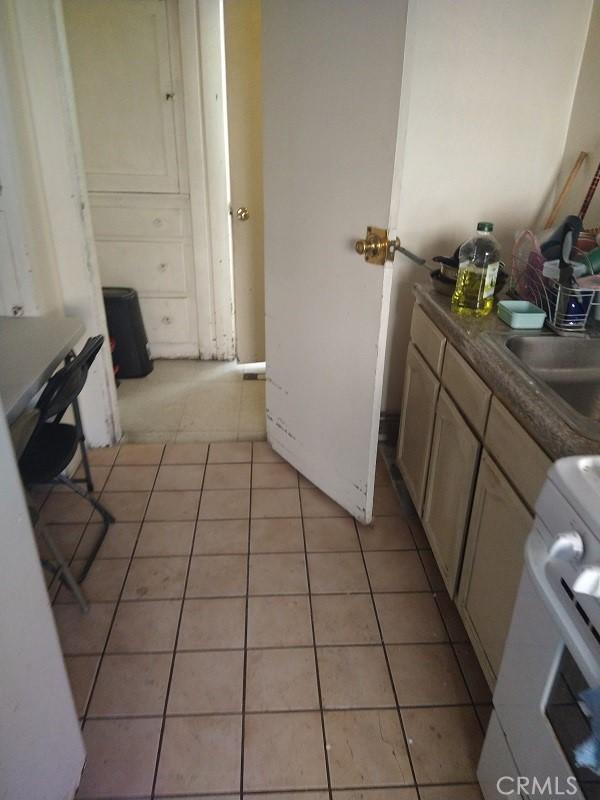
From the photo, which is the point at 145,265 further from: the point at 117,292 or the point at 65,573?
the point at 65,573

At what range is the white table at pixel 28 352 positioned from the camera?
1.39 m

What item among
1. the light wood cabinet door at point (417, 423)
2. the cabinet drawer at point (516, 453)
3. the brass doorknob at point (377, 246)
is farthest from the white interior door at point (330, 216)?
the cabinet drawer at point (516, 453)

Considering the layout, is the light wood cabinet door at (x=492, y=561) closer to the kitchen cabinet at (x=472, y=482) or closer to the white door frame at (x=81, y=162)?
Answer: the kitchen cabinet at (x=472, y=482)

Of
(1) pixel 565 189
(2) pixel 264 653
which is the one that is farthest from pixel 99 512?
(1) pixel 565 189

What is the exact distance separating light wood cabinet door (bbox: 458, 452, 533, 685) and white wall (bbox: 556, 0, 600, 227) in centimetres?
107

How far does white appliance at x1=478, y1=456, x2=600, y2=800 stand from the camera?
70 centimetres

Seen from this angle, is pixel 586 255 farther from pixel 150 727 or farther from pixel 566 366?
pixel 150 727

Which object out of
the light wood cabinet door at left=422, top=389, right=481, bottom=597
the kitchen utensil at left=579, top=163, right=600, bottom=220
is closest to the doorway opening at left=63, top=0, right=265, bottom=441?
the light wood cabinet door at left=422, top=389, right=481, bottom=597

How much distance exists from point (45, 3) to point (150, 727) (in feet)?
7.27

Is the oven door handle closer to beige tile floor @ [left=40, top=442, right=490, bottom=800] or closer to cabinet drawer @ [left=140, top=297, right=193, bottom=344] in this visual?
beige tile floor @ [left=40, top=442, right=490, bottom=800]

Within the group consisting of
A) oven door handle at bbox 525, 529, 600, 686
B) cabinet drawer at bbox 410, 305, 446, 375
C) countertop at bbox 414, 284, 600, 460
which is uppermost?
countertop at bbox 414, 284, 600, 460

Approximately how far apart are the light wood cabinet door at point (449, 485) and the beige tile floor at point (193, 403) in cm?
110

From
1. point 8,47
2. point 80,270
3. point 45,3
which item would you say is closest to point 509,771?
point 80,270

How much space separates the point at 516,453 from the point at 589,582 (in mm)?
456
